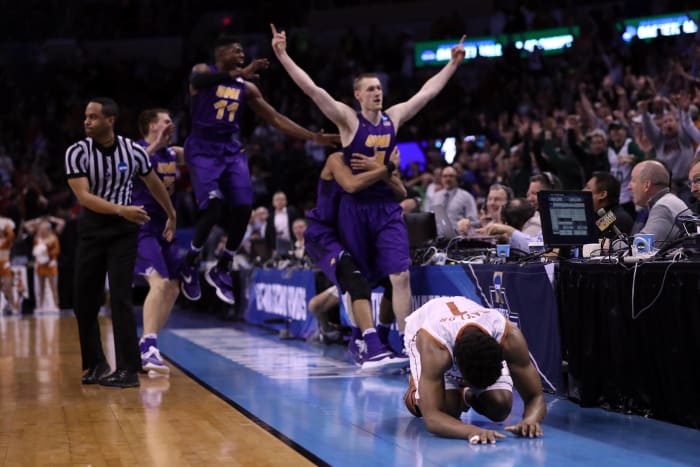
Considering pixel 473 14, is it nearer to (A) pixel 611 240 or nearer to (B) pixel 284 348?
(B) pixel 284 348

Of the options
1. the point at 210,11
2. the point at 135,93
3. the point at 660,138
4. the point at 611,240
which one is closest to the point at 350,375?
the point at 611,240

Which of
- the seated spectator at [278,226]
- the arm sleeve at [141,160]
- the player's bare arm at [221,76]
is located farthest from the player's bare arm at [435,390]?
the seated spectator at [278,226]

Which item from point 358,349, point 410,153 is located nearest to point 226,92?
point 358,349

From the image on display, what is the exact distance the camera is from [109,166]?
601 centimetres

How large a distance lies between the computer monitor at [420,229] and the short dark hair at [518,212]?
76 cm

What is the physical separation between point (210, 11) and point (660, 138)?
1617 centimetres

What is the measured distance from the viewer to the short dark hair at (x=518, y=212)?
6734mm

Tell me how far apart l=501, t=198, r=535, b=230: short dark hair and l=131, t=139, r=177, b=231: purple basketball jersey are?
8.15ft

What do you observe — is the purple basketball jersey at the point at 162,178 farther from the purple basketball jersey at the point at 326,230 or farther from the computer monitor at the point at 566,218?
the computer monitor at the point at 566,218

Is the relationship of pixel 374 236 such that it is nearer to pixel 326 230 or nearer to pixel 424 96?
pixel 326 230

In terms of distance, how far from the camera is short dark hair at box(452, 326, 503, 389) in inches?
148

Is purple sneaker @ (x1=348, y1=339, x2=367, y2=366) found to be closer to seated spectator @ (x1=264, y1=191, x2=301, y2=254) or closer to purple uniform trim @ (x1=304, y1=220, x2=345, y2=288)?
purple uniform trim @ (x1=304, y1=220, x2=345, y2=288)

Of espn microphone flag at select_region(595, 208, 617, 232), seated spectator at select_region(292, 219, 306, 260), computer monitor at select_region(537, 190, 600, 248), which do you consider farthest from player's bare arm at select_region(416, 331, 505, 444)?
seated spectator at select_region(292, 219, 306, 260)

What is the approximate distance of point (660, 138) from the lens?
8539mm
